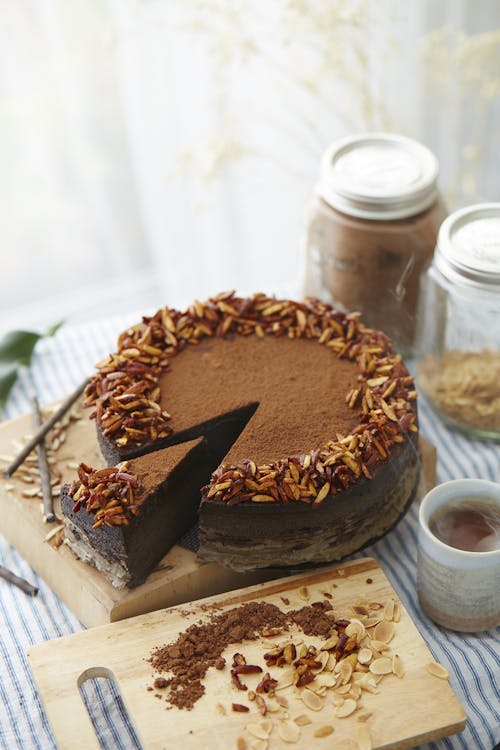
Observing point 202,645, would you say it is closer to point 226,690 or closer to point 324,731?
point 226,690

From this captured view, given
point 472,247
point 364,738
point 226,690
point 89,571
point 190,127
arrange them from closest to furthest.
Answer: point 364,738 < point 226,690 < point 89,571 < point 472,247 < point 190,127

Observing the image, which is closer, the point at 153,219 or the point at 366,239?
the point at 366,239

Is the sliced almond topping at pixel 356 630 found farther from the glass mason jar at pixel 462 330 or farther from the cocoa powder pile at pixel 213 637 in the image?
the glass mason jar at pixel 462 330

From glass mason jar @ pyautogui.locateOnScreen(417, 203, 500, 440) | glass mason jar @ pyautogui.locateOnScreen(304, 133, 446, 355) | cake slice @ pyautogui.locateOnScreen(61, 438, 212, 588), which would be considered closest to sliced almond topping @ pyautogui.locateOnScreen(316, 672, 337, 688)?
cake slice @ pyautogui.locateOnScreen(61, 438, 212, 588)

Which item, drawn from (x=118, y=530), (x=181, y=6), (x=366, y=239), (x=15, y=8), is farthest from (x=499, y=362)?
(x=15, y=8)

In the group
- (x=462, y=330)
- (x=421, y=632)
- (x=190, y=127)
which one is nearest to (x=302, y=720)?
(x=421, y=632)

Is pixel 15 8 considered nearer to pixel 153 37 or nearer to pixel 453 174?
pixel 153 37
